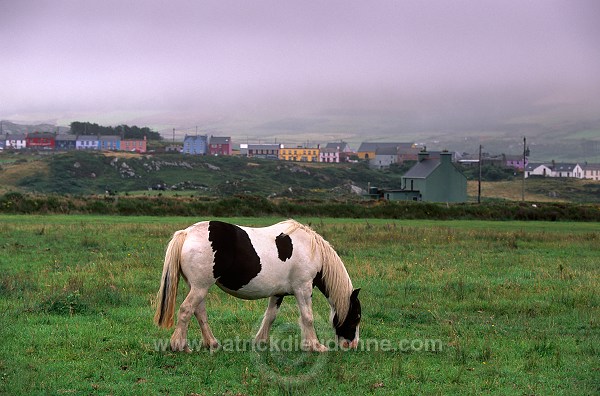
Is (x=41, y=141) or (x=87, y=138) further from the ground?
(x=87, y=138)

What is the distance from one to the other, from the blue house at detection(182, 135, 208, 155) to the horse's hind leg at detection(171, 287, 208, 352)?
181m

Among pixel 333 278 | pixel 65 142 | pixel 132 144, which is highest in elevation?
pixel 65 142

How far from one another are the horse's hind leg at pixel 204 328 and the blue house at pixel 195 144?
180 meters

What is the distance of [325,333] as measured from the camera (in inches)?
469

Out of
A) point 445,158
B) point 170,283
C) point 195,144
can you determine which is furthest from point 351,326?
point 195,144

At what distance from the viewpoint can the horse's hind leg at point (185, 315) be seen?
1025cm

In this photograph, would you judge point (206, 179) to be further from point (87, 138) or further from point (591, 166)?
point (591, 166)

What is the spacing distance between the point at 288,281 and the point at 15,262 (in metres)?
12.0

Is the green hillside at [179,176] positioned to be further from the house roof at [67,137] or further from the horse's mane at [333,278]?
the horse's mane at [333,278]

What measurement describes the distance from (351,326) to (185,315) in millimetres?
2768

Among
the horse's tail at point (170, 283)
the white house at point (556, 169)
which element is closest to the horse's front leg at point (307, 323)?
the horse's tail at point (170, 283)

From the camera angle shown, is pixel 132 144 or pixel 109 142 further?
pixel 109 142

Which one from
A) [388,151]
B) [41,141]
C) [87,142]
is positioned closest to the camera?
[87,142]

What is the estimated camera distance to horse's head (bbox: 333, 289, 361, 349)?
1105 centimetres
